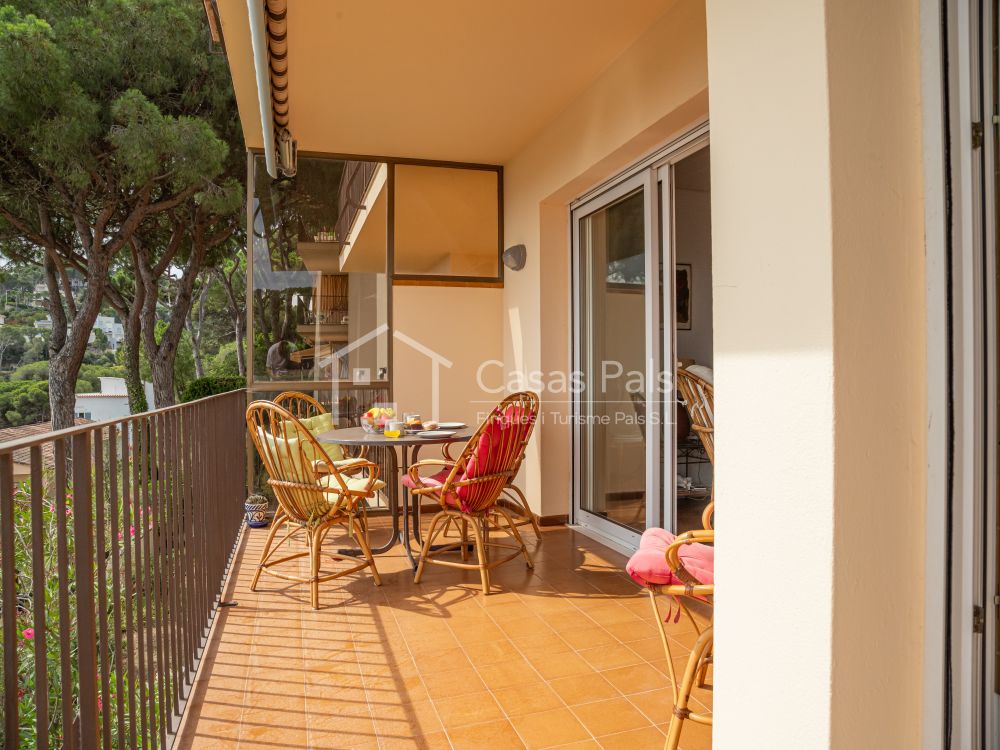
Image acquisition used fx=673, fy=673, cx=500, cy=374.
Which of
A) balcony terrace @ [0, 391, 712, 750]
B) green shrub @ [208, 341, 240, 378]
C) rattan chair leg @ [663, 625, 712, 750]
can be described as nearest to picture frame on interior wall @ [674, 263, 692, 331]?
balcony terrace @ [0, 391, 712, 750]

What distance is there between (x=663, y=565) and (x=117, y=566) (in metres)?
1.38

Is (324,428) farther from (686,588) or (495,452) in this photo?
(686,588)

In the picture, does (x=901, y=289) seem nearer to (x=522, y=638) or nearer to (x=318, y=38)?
(x=522, y=638)

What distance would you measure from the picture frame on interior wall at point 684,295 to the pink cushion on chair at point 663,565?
2488mm

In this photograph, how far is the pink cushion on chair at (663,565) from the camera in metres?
1.87

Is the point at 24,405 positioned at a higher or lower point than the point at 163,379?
lower

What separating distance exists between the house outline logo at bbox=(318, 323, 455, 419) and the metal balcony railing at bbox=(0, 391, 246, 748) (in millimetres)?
1729

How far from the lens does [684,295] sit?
441cm

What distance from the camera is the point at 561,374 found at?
16.1 feet

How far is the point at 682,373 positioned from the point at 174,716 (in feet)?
7.75

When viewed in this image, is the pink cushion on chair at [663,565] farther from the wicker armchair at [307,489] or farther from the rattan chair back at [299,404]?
the rattan chair back at [299,404]

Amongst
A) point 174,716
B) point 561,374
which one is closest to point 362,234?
point 561,374

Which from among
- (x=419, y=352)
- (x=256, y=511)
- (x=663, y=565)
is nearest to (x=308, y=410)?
(x=256, y=511)

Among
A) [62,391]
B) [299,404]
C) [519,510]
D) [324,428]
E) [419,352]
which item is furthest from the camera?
[62,391]
